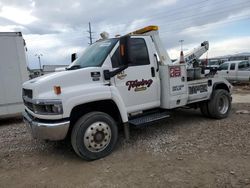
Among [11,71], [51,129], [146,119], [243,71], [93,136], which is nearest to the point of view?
[51,129]

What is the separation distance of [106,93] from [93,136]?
82 cm

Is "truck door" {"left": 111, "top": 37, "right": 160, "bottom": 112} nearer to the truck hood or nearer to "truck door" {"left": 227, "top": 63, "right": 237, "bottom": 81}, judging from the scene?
the truck hood

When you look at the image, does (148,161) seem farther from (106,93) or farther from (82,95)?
(82,95)

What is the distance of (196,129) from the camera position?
604 cm

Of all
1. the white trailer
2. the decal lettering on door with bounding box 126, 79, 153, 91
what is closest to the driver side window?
the decal lettering on door with bounding box 126, 79, 153, 91

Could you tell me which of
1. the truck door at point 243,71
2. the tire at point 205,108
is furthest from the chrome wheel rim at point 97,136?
the truck door at point 243,71

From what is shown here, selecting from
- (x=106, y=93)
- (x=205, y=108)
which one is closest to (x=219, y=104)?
(x=205, y=108)

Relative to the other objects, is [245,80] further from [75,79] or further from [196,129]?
[75,79]

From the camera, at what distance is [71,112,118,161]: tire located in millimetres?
4277

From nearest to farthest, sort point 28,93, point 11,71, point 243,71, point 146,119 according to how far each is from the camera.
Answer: point 28,93 < point 146,119 < point 11,71 < point 243,71

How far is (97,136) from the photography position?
4449 mm

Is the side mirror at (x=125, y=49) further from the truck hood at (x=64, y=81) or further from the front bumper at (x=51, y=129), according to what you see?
the front bumper at (x=51, y=129)

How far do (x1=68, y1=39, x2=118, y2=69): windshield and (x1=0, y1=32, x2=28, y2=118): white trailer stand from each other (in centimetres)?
358

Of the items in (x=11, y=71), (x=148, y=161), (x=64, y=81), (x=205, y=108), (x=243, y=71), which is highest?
(x=11, y=71)
